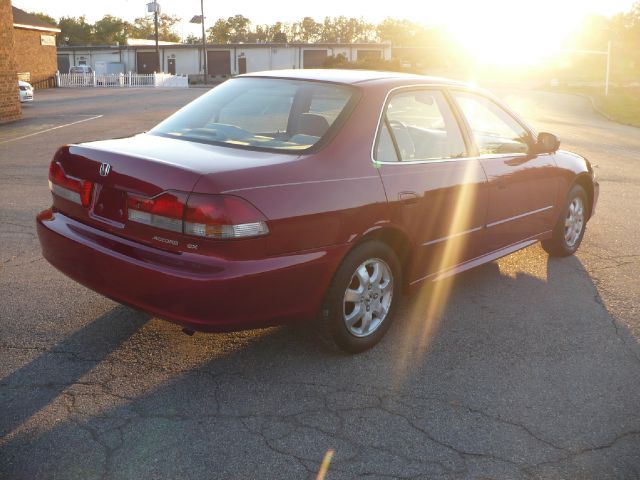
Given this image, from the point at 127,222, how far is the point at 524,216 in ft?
10.5

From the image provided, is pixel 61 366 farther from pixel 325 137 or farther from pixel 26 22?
pixel 26 22

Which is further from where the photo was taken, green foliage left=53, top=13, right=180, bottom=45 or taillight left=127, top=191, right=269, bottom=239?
green foliage left=53, top=13, right=180, bottom=45

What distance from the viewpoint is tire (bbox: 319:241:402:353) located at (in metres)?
4.02

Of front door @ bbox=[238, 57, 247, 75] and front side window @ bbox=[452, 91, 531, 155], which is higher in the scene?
front door @ bbox=[238, 57, 247, 75]

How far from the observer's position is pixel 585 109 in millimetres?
37406

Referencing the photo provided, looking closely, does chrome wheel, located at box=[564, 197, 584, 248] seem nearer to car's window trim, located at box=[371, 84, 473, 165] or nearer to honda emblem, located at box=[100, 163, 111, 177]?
car's window trim, located at box=[371, 84, 473, 165]

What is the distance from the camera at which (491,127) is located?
18.5 ft

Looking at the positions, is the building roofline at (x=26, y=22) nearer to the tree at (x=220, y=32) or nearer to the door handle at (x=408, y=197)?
the door handle at (x=408, y=197)

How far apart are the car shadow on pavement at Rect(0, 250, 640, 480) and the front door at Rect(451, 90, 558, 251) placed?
0.77 m

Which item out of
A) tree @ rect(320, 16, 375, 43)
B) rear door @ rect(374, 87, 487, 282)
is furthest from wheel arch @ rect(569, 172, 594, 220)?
tree @ rect(320, 16, 375, 43)

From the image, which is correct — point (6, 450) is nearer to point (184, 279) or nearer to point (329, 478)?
point (184, 279)

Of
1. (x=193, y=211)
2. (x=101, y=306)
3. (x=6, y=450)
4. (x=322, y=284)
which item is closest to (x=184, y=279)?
(x=193, y=211)

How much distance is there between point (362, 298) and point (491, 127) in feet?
6.99

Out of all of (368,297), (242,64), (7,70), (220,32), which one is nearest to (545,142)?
(368,297)
